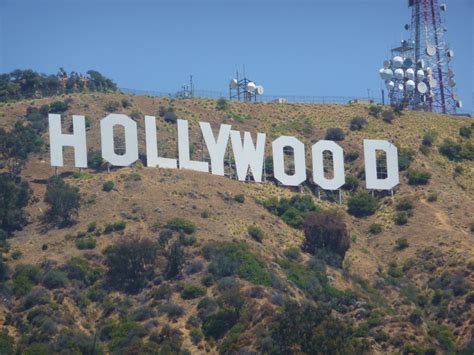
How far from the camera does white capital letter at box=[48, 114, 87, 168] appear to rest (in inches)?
3364

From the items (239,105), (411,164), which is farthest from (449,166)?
(239,105)

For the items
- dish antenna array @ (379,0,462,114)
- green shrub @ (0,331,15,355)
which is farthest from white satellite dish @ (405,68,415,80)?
green shrub @ (0,331,15,355)

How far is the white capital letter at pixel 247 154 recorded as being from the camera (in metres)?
91.6

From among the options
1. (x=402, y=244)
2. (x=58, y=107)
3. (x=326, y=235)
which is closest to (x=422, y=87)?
(x=402, y=244)

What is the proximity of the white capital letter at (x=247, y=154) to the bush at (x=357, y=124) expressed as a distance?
55.5 ft

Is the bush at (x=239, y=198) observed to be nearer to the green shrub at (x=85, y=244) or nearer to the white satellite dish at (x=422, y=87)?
the green shrub at (x=85, y=244)

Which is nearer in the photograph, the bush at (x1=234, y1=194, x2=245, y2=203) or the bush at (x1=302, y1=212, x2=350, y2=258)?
the bush at (x1=302, y1=212, x2=350, y2=258)

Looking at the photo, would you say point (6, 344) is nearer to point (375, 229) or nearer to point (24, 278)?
point (24, 278)

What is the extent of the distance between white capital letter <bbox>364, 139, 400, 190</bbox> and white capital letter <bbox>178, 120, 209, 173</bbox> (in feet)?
44.4

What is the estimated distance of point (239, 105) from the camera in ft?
362

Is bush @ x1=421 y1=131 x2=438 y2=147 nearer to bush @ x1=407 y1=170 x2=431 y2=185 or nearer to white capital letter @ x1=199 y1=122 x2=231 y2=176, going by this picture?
bush @ x1=407 y1=170 x2=431 y2=185

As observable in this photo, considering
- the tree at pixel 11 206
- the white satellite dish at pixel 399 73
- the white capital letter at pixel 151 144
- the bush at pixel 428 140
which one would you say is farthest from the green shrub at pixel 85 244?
the white satellite dish at pixel 399 73

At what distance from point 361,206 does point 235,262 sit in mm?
19428

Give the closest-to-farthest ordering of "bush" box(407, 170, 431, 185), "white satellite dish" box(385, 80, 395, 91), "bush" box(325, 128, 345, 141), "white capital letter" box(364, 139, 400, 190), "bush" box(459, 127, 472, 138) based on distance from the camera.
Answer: "white capital letter" box(364, 139, 400, 190) < "bush" box(407, 170, 431, 185) < "bush" box(325, 128, 345, 141) < "bush" box(459, 127, 472, 138) < "white satellite dish" box(385, 80, 395, 91)
